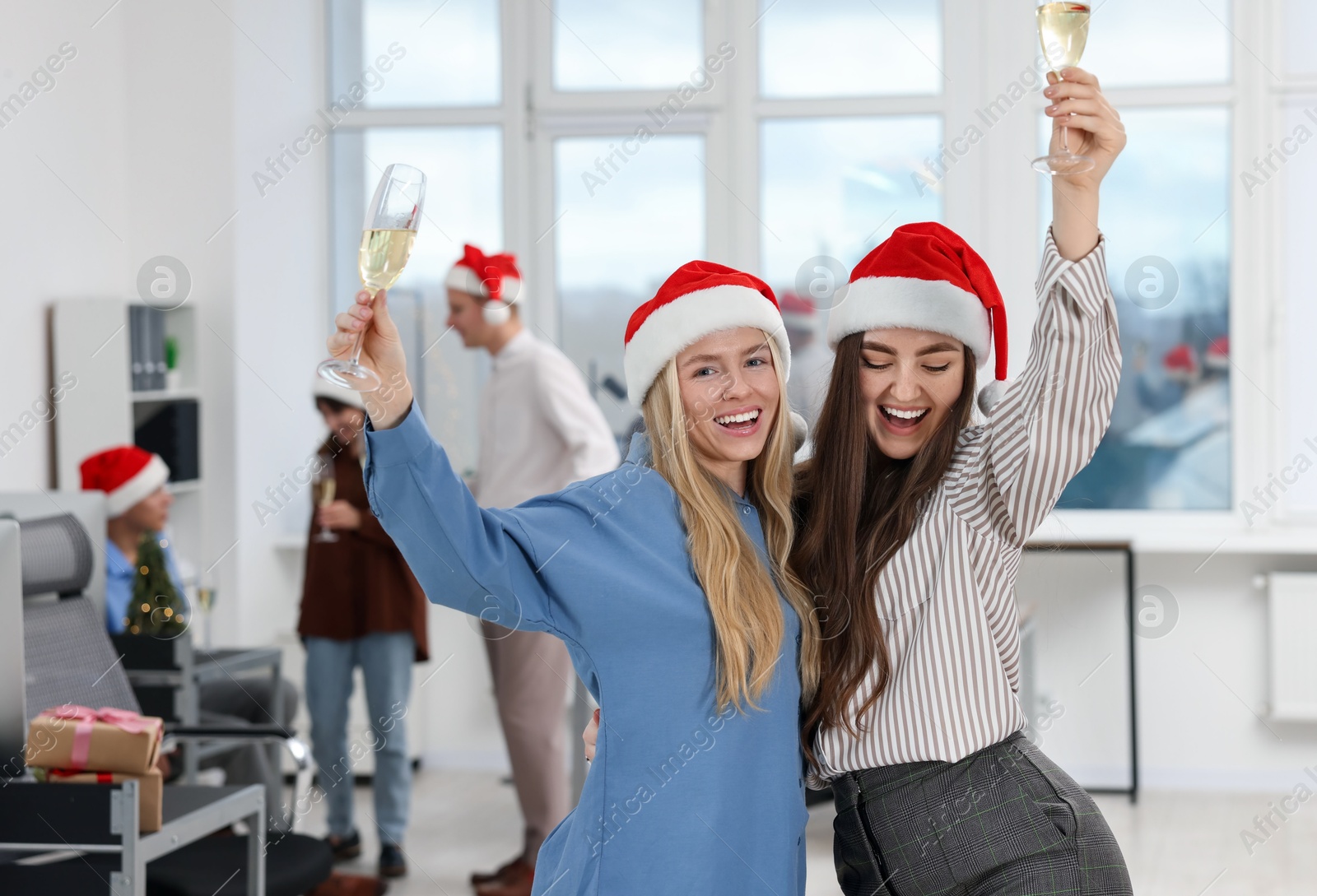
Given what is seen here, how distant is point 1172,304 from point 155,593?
3.70m

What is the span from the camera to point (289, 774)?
4.11 m

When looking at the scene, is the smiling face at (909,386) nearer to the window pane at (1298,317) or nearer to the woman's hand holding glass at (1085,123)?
the woman's hand holding glass at (1085,123)

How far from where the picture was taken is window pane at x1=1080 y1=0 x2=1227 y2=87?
464 centimetres

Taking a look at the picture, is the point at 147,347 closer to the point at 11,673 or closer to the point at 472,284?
the point at 472,284

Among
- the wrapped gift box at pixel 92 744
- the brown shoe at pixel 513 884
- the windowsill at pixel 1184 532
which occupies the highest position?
the windowsill at pixel 1184 532

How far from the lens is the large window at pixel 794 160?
4711mm

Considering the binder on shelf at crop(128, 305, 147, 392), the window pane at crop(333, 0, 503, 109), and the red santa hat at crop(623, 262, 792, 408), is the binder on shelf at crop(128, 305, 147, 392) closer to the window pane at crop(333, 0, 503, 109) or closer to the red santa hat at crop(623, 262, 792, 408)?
the window pane at crop(333, 0, 503, 109)

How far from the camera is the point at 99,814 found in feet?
6.17

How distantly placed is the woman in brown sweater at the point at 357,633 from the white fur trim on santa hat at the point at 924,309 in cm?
228

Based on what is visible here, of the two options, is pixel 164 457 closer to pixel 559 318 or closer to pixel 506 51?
pixel 559 318

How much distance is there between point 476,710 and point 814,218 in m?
2.38

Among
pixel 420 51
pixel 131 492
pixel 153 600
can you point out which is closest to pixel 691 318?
pixel 153 600

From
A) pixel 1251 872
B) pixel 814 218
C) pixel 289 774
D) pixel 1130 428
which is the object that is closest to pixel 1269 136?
pixel 1130 428

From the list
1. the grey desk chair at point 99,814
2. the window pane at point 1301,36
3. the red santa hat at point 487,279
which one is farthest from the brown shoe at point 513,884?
the window pane at point 1301,36
